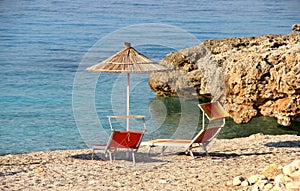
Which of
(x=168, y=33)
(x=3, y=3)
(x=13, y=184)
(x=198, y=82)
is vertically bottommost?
(x=13, y=184)

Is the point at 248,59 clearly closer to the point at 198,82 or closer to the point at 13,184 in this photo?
the point at 198,82

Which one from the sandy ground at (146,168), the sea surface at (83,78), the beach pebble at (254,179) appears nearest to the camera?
the beach pebble at (254,179)

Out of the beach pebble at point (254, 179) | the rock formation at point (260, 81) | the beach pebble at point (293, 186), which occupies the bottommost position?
the beach pebble at point (254, 179)

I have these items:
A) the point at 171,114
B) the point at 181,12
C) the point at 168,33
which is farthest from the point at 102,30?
the point at 171,114

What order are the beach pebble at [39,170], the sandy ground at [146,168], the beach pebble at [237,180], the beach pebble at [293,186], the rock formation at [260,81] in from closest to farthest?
the beach pebble at [293,186] → the beach pebble at [237,180] → the sandy ground at [146,168] → the beach pebble at [39,170] → the rock formation at [260,81]

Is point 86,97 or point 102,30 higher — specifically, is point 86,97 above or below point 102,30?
below

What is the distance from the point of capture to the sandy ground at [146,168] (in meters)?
8.68

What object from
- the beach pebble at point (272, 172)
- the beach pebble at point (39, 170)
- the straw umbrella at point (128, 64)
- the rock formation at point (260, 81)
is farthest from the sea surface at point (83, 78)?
the beach pebble at point (272, 172)

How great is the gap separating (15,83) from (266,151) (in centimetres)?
1690

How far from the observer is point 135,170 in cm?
969

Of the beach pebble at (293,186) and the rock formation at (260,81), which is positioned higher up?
the rock formation at (260,81)

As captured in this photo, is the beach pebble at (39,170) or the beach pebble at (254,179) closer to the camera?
the beach pebble at (254,179)

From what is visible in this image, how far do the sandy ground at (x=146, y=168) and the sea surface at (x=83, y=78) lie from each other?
3.60 meters

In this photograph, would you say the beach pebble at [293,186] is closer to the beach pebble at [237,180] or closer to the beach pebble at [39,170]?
the beach pebble at [237,180]
